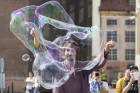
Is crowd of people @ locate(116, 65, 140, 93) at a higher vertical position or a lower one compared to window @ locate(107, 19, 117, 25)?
lower

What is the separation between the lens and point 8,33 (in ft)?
111

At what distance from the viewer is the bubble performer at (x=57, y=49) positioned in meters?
5.89

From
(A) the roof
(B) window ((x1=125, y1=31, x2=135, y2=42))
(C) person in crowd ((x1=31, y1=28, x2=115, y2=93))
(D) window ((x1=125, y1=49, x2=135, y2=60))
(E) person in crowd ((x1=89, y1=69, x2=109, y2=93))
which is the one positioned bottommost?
(D) window ((x1=125, y1=49, x2=135, y2=60))

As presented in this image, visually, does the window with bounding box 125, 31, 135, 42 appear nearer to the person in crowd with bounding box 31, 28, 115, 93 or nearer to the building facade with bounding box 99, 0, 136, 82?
the building facade with bounding box 99, 0, 136, 82

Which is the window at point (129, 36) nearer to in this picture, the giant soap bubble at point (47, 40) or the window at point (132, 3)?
the window at point (132, 3)

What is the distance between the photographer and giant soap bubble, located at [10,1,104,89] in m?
6.21

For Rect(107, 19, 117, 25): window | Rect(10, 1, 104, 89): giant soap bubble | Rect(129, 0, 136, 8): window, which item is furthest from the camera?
Rect(129, 0, 136, 8): window

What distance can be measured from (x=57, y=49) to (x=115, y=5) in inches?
2174

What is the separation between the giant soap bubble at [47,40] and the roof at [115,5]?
50449 millimetres

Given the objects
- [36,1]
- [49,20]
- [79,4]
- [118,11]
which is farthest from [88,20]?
[49,20]

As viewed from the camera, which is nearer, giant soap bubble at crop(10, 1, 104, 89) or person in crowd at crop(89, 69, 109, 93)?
giant soap bubble at crop(10, 1, 104, 89)

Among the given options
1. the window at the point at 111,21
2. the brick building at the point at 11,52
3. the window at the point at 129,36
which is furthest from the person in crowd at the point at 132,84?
the window at the point at 129,36

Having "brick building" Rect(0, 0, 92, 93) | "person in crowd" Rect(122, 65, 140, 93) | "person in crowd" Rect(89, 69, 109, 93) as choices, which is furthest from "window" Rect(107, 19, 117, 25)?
"person in crowd" Rect(122, 65, 140, 93)

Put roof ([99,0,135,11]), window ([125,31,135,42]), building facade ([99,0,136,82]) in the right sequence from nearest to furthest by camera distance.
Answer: building facade ([99,0,136,82]), roof ([99,0,135,11]), window ([125,31,135,42])
